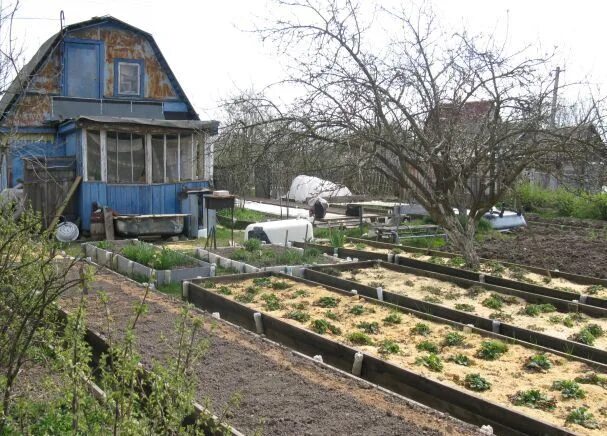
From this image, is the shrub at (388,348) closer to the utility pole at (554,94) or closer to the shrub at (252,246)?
the shrub at (252,246)

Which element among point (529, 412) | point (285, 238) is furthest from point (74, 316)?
point (285, 238)

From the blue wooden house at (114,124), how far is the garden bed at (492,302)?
627 centimetres

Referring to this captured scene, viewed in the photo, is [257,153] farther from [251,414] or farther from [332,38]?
[251,414]

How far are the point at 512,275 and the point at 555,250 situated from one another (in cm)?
289

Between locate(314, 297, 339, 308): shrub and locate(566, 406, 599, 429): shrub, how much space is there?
3.53m

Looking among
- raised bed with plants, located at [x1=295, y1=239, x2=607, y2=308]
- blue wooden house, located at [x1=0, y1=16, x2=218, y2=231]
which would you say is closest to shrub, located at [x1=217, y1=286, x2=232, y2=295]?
raised bed with plants, located at [x1=295, y1=239, x2=607, y2=308]

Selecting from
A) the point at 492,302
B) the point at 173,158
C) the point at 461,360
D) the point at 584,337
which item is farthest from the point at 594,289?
the point at 173,158

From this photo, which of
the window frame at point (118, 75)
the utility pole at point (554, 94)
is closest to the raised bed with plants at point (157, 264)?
the utility pole at point (554, 94)

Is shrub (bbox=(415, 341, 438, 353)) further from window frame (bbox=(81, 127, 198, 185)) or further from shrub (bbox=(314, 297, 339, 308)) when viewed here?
window frame (bbox=(81, 127, 198, 185))

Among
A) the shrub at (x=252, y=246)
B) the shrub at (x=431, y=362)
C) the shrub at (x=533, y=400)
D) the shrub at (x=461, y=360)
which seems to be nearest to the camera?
the shrub at (x=533, y=400)

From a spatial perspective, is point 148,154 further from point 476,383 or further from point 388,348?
point 476,383

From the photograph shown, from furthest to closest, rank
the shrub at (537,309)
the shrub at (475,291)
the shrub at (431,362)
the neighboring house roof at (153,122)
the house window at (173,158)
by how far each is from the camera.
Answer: the house window at (173,158) → the neighboring house roof at (153,122) → the shrub at (475,291) → the shrub at (537,309) → the shrub at (431,362)

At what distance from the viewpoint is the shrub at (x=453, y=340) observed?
5.93m

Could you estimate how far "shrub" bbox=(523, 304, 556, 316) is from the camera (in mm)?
7307
